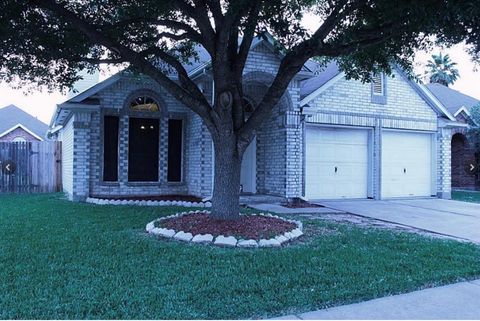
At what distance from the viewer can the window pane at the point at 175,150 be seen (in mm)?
13750

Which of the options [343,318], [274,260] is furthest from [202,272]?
[343,318]

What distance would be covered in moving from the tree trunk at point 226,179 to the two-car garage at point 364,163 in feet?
21.9

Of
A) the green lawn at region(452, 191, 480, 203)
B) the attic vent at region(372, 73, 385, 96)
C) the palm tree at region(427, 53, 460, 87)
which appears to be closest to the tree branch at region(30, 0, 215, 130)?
the attic vent at region(372, 73, 385, 96)

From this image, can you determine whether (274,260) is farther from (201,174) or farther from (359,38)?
(201,174)

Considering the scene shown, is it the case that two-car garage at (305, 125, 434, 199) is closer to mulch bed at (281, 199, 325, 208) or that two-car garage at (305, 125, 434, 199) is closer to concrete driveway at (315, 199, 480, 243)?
concrete driveway at (315, 199, 480, 243)

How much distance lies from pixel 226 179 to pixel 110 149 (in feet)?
21.4

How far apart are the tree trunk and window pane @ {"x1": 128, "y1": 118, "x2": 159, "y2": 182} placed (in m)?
6.16

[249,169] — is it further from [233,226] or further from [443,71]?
[443,71]

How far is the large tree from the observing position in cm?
701

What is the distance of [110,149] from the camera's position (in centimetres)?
1304

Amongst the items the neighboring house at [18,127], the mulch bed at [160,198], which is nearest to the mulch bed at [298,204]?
the mulch bed at [160,198]

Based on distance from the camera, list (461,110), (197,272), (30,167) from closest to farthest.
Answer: (197,272) → (30,167) → (461,110)

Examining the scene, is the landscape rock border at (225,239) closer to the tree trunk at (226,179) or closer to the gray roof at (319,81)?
the tree trunk at (226,179)

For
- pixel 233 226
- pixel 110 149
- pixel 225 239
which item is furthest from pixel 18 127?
pixel 225 239
